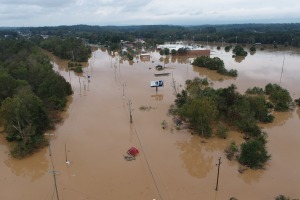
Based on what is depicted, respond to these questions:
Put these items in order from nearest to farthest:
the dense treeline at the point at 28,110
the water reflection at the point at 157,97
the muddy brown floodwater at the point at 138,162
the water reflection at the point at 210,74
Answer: the muddy brown floodwater at the point at 138,162, the dense treeline at the point at 28,110, the water reflection at the point at 157,97, the water reflection at the point at 210,74

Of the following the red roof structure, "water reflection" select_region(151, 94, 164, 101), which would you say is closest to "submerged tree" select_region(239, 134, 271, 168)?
the red roof structure

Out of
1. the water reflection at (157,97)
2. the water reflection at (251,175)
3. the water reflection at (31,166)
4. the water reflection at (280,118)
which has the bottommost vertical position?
the water reflection at (31,166)

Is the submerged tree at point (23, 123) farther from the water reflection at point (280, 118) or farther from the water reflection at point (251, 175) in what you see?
the water reflection at point (280, 118)

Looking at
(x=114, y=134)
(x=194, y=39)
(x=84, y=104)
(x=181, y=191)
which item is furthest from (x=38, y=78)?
(x=194, y=39)

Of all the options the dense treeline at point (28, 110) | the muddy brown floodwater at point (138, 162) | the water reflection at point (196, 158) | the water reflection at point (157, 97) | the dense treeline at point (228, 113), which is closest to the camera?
the muddy brown floodwater at point (138, 162)

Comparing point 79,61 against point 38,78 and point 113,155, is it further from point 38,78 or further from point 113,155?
point 113,155

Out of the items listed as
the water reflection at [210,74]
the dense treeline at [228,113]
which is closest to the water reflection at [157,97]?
the dense treeline at [228,113]

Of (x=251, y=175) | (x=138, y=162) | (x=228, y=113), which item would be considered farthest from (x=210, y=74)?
(x=138, y=162)

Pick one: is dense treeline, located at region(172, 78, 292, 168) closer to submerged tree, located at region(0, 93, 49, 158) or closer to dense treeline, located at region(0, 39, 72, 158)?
dense treeline, located at region(0, 39, 72, 158)
